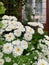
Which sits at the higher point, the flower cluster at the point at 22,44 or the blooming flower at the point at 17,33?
the blooming flower at the point at 17,33

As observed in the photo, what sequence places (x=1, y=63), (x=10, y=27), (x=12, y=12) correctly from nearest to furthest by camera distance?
(x=1, y=63) < (x=10, y=27) < (x=12, y=12)

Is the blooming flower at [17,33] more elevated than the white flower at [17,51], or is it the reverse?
the blooming flower at [17,33]

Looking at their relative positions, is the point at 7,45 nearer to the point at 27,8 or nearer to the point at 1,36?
the point at 1,36

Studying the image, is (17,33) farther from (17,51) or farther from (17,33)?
(17,51)

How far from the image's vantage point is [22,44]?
3.23 feet

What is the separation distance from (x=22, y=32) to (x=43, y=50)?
0.46 ft

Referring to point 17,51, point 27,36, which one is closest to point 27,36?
→ point 27,36

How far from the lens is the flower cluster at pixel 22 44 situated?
3.18ft

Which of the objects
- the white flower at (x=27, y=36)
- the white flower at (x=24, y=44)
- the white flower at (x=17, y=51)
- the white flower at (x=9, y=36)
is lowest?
the white flower at (x=17, y=51)

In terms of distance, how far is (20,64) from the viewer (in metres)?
0.98

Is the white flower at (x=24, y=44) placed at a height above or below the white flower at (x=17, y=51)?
above

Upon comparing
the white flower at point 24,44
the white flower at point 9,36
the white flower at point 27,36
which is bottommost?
the white flower at point 24,44

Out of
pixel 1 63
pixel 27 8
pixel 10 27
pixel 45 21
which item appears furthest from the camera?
pixel 45 21

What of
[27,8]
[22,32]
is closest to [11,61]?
[22,32]
